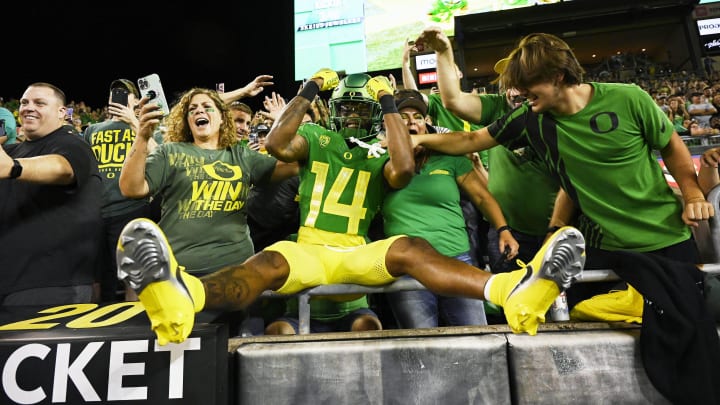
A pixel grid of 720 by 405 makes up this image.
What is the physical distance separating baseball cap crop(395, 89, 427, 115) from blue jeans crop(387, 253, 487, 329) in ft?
3.70

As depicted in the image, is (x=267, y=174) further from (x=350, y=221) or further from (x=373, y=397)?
(x=373, y=397)

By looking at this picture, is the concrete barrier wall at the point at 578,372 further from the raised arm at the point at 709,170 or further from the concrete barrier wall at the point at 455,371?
the raised arm at the point at 709,170

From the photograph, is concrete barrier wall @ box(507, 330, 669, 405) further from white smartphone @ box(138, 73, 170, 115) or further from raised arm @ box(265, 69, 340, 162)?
white smartphone @ box(138, 73, 170, 115)

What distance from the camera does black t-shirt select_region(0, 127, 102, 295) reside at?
8.38ft

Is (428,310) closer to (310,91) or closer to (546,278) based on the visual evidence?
(546,278)

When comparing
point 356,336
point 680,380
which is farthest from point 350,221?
point 680,380

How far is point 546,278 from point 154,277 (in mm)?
1326

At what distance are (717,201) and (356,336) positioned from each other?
1634mm

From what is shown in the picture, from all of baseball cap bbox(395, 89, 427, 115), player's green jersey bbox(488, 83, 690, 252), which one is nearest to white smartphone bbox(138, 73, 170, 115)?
baseball cap bbox(395, 89, 427, 115)

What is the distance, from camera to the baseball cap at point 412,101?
3266mm

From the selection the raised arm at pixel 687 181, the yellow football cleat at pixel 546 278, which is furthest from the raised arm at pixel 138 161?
the raised arm at pixel 687 181

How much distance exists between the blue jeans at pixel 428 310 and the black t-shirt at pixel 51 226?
1.79 m

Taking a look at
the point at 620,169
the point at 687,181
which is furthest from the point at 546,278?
the point at 687,181

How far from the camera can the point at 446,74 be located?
9.35 feet
